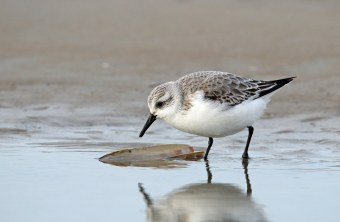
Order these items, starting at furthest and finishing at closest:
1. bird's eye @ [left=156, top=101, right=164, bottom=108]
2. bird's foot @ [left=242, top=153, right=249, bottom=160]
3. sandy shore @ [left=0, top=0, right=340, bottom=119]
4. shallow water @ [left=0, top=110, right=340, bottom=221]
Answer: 1. sandy shore @ [left=0, top=0, right=340, bottom=119]
2. bird's foot @ [left=242, top=153, right=249, bottom=160]
3. bird's eye @ [left=156, top=101, right=164, bottom=108]
4. shallow water @ [left=0, top=110, right=340, bottom=221]

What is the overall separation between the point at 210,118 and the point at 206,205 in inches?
67.1

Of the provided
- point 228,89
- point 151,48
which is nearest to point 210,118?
point 228,89

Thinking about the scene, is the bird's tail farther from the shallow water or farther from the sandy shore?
the sandy shore

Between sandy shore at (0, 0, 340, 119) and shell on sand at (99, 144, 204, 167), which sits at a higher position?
sandy shore at (0, 0, 340, 119)

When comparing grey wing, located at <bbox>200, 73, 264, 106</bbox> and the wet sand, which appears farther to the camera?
grey wing, located at <bbox>200, 73, 264, 106</bbox>

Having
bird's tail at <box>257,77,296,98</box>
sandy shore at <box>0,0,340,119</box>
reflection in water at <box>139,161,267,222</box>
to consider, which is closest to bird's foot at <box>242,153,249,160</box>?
bird's tail at <box>257,77,296,98</box>

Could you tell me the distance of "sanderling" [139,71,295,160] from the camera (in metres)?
8.73

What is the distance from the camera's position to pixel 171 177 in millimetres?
8234

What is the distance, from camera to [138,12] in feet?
48.5

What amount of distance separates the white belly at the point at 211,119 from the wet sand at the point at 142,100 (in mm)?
378

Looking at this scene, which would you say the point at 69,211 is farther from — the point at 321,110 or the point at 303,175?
the point at 321,110

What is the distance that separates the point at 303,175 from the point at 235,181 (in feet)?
2.25

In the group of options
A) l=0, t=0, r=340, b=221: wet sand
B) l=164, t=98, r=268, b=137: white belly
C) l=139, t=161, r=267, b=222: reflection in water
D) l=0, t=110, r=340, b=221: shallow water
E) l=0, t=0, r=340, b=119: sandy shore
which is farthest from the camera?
l=0, t=0, r=340, b=119: sandy shore

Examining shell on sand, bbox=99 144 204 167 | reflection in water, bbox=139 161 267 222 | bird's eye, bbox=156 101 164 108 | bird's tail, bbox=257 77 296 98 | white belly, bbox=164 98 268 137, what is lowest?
shell on sand, bbox=99 144 204 167
